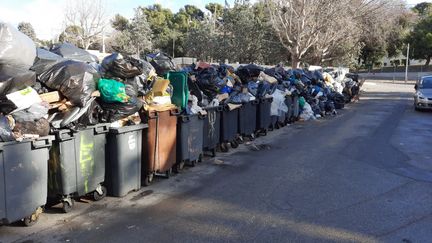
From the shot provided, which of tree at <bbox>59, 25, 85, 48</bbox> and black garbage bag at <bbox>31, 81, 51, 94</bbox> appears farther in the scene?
tree at <bbox>59, 25, 85, 48</bbox>

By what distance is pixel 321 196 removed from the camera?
5.62 m

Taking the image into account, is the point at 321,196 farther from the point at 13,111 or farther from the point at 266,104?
the point at 266,104

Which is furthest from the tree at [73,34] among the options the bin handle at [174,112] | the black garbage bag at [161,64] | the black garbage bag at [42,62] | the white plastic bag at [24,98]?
the white plastic bag at [24,98]

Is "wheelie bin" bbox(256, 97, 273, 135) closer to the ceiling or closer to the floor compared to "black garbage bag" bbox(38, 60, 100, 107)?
closer to the floor

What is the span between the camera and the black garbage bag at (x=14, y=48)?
418 cm

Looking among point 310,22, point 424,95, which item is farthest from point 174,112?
point 310,22

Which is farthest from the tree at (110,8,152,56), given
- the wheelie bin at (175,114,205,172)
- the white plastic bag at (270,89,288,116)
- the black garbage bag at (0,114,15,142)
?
the black garbage bag at (0,114,15,142)

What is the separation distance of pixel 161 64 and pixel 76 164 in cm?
272

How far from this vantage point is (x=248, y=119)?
966 centimetres

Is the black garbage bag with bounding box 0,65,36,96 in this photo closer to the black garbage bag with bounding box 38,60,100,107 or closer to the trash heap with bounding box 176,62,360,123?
the black garbage bag with bounding box 38,60,100,107

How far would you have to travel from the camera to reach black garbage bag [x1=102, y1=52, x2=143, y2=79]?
5.59 meters

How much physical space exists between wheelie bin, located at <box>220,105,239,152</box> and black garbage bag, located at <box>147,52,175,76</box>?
1.70 m

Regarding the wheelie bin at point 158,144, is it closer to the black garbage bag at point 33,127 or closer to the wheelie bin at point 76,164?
the wheelie bin at point 76,164

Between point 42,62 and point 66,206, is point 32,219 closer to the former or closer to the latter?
point 66,206
